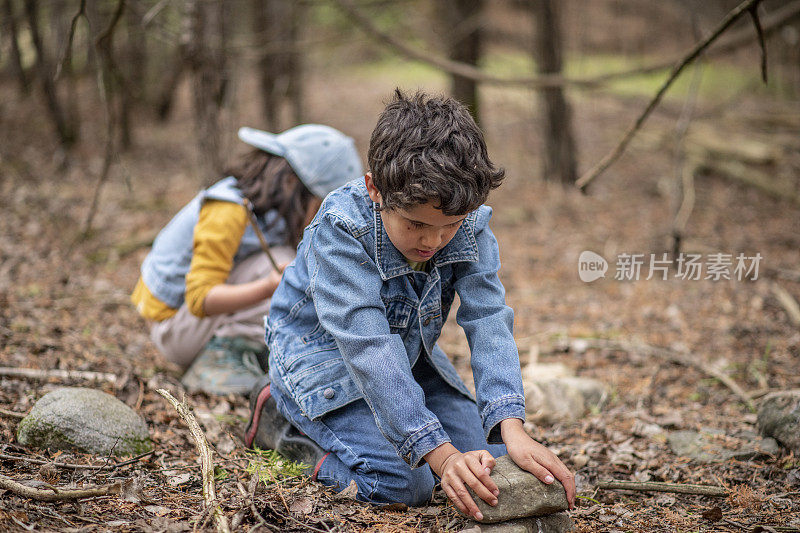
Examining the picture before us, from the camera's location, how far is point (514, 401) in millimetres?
2139

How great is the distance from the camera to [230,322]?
342cm

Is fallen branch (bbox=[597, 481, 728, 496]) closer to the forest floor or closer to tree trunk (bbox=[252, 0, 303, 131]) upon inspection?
the forest floor

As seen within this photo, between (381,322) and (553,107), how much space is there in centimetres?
671

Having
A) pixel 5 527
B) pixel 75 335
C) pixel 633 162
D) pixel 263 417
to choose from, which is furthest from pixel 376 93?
pixel 5 527

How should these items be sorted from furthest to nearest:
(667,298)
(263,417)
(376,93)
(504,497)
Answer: (376,93) < (667,298) < (263,417) < (504,497)

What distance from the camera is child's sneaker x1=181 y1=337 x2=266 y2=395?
327cm

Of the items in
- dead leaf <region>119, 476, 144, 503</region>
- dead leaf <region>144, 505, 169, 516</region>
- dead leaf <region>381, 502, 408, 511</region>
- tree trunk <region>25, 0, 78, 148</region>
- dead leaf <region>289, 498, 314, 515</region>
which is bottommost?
dead leaf <region>381, 502, 408, 511</region>

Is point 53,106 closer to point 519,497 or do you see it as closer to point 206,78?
point 206,78

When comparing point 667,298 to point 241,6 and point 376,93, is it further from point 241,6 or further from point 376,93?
point 376,93

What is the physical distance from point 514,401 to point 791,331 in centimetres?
302

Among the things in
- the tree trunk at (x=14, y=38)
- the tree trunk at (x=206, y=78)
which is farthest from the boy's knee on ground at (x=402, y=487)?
the tree trunk at (x=14, y=38)

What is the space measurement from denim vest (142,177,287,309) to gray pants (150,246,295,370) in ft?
0.24

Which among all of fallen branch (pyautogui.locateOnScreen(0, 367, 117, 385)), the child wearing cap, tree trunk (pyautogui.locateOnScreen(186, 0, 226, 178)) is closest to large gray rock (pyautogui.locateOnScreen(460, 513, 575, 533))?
the child wearing cap

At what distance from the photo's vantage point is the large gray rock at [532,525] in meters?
1.98
